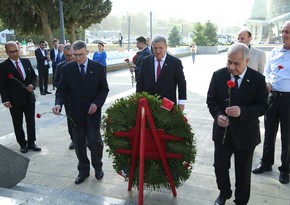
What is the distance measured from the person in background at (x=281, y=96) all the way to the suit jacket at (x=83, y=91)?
219cm

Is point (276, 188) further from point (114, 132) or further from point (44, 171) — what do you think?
point (44, 171)

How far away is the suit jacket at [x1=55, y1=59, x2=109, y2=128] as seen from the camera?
412 centimetres

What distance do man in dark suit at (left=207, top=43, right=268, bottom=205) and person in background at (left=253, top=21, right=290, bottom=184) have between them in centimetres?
104

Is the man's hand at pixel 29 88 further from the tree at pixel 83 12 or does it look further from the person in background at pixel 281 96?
the tree at pixel 83 12

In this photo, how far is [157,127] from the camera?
11.2 ft

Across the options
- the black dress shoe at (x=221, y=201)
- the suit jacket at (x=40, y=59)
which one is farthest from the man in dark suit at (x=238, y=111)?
the suit jacket at (x=40, y=59)

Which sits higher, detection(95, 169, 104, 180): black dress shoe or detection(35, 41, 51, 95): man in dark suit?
detection(35, 41, 51, 95): man in dark suit

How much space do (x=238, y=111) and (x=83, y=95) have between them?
207 centimetres

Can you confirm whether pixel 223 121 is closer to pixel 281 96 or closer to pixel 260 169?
pixel 281 96

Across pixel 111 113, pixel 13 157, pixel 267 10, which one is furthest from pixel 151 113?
pixel 267 10

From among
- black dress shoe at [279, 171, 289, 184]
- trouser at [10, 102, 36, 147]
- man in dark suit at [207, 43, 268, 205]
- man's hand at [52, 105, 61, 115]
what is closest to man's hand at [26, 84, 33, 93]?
trouser at [10, 102, 36, 147]

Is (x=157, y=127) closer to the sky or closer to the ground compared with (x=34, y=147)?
closer to the sky

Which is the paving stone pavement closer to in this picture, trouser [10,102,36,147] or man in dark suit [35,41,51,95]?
trouser [10,102,36,147]

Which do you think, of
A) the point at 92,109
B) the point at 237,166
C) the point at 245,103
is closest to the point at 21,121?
the point at 92,109
